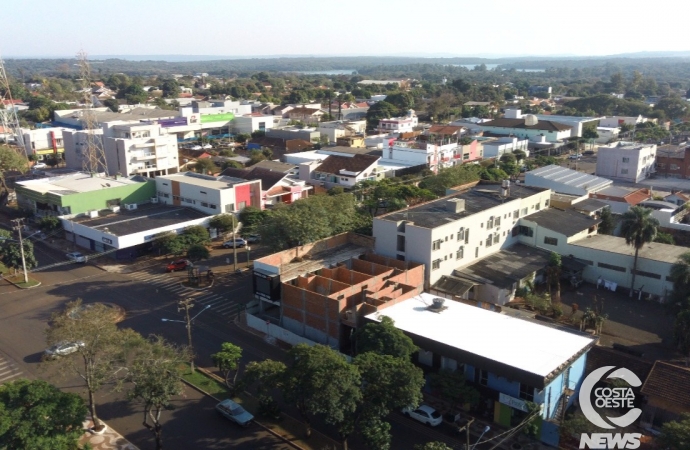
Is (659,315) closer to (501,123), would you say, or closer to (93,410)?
(93,410)

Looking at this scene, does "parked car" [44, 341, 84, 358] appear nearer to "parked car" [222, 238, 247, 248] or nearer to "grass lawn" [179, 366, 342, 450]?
"grass lawn" [179, 366, 342, 450]

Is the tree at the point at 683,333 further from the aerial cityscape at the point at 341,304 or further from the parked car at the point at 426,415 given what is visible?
the parked car at the point at 426,415

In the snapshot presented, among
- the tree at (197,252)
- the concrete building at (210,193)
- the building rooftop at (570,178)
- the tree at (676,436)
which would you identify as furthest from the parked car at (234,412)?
the building rooftop at (570,178)

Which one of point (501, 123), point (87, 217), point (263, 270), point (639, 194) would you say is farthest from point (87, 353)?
point (501, 123)

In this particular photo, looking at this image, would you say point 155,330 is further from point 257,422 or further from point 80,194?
point 80,194

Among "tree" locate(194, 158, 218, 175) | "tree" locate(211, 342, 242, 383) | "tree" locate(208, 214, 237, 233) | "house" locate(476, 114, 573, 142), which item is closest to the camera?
"tree" locate(211, 342, 242, 383)

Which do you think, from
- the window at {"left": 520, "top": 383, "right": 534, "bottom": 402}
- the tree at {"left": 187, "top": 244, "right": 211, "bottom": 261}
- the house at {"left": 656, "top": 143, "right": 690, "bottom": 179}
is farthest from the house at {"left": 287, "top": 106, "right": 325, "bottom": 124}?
the window at {"left": 520, "top": 383, "right": 534, "bottom": 402}

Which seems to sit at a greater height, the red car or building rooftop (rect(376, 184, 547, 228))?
building rooftop (rect(376, 184, 547, 228))

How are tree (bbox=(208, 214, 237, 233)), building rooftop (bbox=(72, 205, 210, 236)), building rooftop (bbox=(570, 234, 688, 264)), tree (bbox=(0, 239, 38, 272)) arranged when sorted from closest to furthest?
1. building rooftop (bbox=(570, 234, 688, 264))
2. tree (bbox=(0, 239, 38, 272))
3. building rooftop (bbox=(72, 205, 210, 236))
4. tree (bbox=(208, 214, 237, 233))
